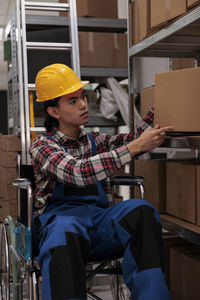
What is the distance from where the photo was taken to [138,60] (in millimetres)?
4574

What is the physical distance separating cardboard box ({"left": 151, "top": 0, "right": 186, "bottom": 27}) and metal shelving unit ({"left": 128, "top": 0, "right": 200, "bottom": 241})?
0.03m

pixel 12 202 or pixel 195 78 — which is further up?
Answer: pixel 195 78

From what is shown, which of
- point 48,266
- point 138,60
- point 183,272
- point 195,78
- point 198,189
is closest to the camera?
point 48,266

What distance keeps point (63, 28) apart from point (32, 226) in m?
2.20

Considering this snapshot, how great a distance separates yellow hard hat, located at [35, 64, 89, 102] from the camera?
2.26 m

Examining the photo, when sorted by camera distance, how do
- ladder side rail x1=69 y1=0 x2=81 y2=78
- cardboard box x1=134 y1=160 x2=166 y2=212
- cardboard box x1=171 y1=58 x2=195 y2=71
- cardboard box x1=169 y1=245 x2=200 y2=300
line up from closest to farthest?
1. cardboard box x1=169 y1=245 x2=200 y2=300
2. cardboard box x1=134 y1=160 x2=166 y2=212
3. cardboard box x1=171 y1=58 x2=195 y2=71
4. ladder side rail x1=69 y1=0 x2=81 y2=78

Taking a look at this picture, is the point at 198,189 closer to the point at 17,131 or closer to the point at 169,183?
the point at 169,183

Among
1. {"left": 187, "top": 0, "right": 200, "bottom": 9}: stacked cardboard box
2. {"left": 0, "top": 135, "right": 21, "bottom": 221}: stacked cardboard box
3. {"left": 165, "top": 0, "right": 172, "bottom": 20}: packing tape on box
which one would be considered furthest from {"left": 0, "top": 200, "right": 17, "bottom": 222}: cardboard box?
{"left": 187, "top": 0, "right": 200, "bottom": 9}: stacked cardboard box

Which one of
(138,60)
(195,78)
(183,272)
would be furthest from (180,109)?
(138,60)

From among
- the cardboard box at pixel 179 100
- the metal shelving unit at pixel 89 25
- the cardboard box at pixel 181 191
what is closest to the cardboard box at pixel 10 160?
the metal shelving unit at pixel 89 25

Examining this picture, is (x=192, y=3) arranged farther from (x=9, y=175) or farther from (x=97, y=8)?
(x=9, y=175)

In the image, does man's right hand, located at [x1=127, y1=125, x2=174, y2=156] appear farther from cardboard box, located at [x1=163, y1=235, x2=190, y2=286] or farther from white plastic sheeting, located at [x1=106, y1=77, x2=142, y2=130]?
white plastic sheeting, located at [x1=106, y1=77, x2=142, y2=130]

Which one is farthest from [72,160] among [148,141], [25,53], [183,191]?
[25,53]

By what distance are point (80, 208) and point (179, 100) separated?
658 mm
